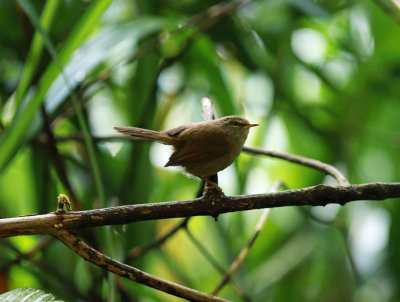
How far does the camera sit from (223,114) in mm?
2402

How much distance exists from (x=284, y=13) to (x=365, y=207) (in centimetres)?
122

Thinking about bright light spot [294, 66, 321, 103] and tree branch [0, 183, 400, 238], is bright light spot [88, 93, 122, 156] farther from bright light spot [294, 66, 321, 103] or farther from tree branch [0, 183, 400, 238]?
tree branch [0, 183, 400, 238]

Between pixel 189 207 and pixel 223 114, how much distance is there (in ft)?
4.65

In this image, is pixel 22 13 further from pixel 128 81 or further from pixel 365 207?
pixel 365 207

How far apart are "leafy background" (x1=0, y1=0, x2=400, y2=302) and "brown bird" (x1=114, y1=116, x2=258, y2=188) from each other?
46 cm

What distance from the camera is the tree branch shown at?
92 cm

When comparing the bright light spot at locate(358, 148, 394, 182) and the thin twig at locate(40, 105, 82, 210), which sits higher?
the thin twig at locate(40, 105, 82, 210)

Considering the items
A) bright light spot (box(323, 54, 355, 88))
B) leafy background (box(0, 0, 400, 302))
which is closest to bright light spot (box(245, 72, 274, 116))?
leafy background (box(0, 0, 400, 302))

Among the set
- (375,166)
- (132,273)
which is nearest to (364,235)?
(375,166)

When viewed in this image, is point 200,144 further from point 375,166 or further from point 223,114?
point 375,166

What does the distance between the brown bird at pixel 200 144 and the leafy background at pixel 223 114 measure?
46cm

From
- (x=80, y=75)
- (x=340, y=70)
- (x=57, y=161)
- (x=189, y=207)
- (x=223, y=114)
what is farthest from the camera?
(x=340, y=70)

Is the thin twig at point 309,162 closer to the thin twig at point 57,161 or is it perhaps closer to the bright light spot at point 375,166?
the thin twig at point 57,161

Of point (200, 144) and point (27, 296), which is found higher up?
point (200, 144)
